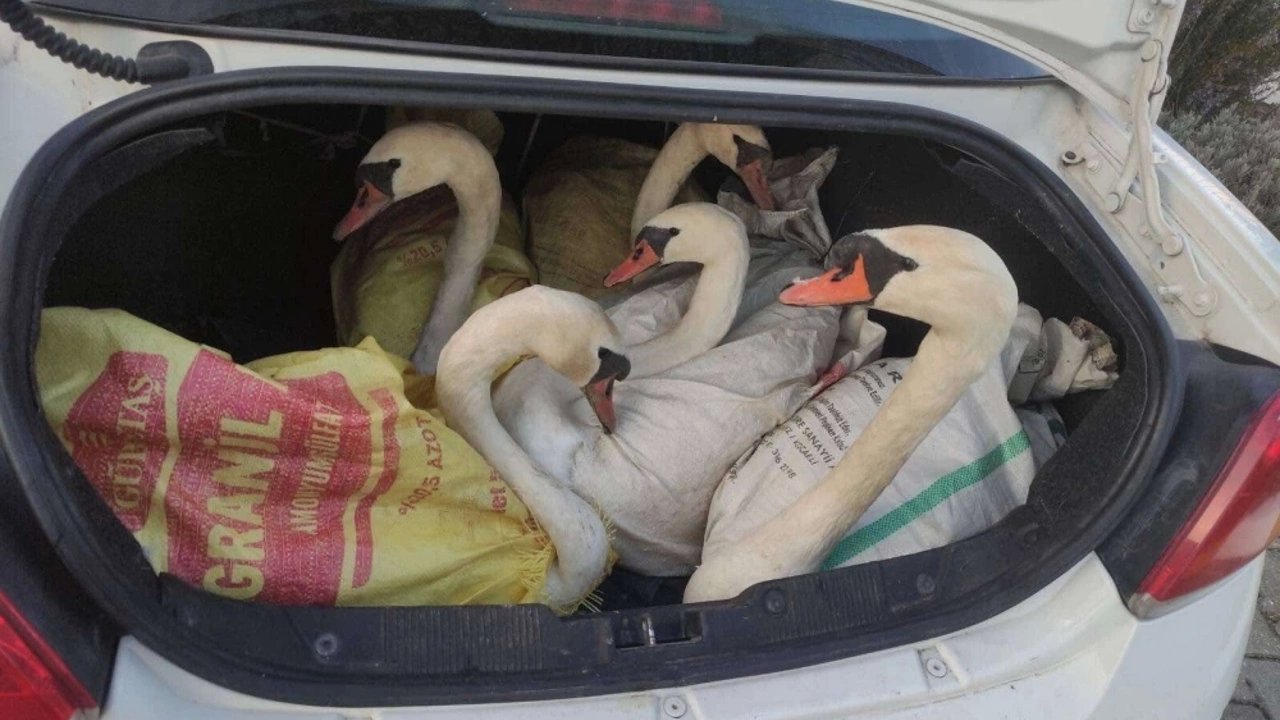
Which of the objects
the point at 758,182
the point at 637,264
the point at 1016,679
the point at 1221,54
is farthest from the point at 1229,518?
the point at 1221,54

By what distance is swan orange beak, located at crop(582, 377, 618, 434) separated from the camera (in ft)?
5.82

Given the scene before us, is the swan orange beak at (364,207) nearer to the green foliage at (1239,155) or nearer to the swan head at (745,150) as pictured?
the swan head at (745,150)

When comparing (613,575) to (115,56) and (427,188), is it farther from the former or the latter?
(115,56)

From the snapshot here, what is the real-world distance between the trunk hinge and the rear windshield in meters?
0.19

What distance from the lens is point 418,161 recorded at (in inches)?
81.7

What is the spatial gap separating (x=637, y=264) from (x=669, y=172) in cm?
33

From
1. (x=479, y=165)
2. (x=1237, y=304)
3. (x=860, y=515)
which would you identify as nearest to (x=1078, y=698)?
(x=860, y=515)

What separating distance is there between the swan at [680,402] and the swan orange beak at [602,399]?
0.14ft

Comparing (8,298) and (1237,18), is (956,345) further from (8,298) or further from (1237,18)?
(1237,18)

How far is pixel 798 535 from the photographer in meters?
1.56

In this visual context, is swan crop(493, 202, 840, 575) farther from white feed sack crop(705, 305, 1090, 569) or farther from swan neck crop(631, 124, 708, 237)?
swan neck crop(631, 124, 708, 237)

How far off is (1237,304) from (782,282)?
1.06m

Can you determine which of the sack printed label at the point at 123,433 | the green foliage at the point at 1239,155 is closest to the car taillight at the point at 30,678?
the sack printed label at the point at 123,433

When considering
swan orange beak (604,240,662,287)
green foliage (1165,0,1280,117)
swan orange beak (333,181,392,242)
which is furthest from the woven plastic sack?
green foliage (1165,0,1280,117)
